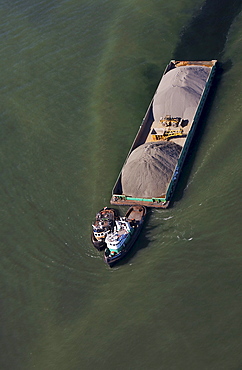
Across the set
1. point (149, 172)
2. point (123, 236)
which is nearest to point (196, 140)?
point (149, 172)

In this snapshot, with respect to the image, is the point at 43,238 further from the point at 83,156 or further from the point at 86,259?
the point at 83,156

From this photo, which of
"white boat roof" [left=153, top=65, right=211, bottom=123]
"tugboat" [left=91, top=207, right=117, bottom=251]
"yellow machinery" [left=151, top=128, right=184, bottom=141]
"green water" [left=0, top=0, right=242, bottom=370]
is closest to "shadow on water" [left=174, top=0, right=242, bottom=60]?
"green water" [left=0, top=0, right=242, bottom=370]

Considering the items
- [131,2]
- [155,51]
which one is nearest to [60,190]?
[155,51]

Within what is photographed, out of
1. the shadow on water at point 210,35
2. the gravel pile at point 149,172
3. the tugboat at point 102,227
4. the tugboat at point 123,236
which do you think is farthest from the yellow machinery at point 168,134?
the tugboat at point 102,227

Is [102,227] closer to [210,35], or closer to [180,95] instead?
[180,95]

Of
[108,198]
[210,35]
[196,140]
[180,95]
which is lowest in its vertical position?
[196,140]
